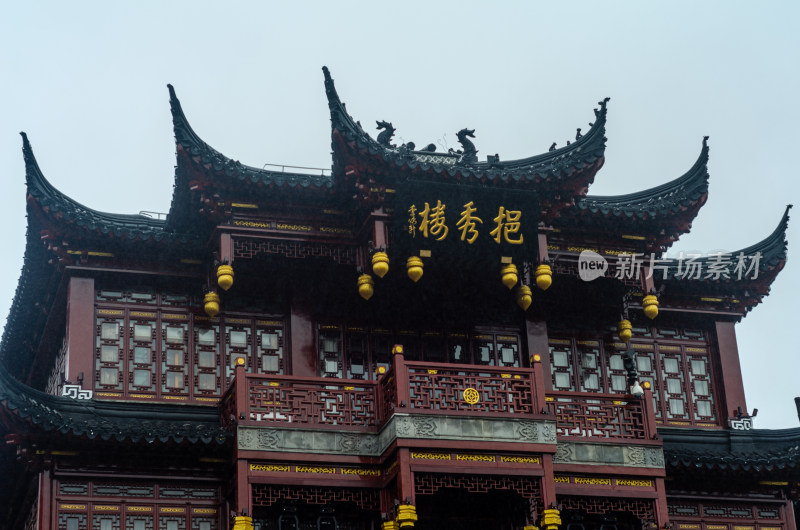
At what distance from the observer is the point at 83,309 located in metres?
20.0

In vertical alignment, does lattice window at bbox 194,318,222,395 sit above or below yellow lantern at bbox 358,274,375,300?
below

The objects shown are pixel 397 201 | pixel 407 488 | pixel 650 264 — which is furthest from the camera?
pixel 650 264

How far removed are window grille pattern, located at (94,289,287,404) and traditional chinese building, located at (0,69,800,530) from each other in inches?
1.3

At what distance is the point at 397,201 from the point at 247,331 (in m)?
3.08

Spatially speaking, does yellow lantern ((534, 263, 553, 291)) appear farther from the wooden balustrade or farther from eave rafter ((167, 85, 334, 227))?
eave rafter ((167, 85, 334, 227))

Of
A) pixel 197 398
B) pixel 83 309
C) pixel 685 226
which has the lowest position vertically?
pixel 197 398

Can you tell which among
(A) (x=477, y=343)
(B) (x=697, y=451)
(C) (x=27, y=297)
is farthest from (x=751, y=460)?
(C) (x=27, y=297)

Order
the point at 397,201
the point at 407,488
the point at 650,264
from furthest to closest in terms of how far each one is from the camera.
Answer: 1. the point at 650,264
2. the point at 397,201
3. the point at 407,488

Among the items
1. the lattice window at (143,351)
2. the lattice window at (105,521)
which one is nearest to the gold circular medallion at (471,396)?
the lattice window at (143,351)

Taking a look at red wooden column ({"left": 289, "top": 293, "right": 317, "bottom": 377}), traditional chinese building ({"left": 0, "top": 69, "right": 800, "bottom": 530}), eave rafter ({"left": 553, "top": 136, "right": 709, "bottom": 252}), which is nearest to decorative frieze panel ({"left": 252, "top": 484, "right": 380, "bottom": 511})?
traditional chinese building ({"left": 0, "top": 69, "right": 800, "bottom": 530})

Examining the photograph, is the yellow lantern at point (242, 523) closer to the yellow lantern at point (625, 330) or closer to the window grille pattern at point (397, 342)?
the window grille pattern at point (397, 342)

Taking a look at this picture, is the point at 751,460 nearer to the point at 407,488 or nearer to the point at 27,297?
the point at 407,488

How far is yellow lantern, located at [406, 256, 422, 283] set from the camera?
64.8 ft

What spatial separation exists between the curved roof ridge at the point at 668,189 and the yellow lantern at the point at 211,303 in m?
5.88
